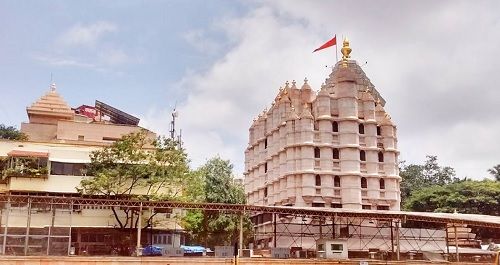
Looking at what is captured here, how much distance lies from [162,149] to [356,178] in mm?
25683

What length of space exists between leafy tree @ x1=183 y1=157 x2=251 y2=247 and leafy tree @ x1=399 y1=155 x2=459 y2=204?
180ft

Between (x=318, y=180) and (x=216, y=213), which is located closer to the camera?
(x=216, y=213)

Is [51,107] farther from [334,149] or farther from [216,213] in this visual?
[334,149]

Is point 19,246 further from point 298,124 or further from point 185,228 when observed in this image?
point 298,124

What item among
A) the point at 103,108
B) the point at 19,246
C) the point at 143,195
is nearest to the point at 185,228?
the point at 143,195

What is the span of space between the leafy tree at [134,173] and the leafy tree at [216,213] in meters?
4.00

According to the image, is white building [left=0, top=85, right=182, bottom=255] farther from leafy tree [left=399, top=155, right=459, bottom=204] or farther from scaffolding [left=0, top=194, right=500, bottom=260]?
leafy tree [left=399, top=155, right=459, bottom=204]

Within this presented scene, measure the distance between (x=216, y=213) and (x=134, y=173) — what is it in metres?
14.2

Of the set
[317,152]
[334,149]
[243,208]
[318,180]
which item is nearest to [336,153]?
[334,149]

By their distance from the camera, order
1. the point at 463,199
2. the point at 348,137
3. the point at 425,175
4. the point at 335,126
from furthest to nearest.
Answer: the point at 425,175 → the point at 463,199 → the point at 335,126 → the point at 348,137

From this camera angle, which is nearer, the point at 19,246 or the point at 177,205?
the point at 19,246

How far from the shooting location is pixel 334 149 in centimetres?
6838

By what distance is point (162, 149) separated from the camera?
52.4 metres

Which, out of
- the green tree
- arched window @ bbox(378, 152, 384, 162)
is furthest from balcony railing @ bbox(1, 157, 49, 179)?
the green tree
